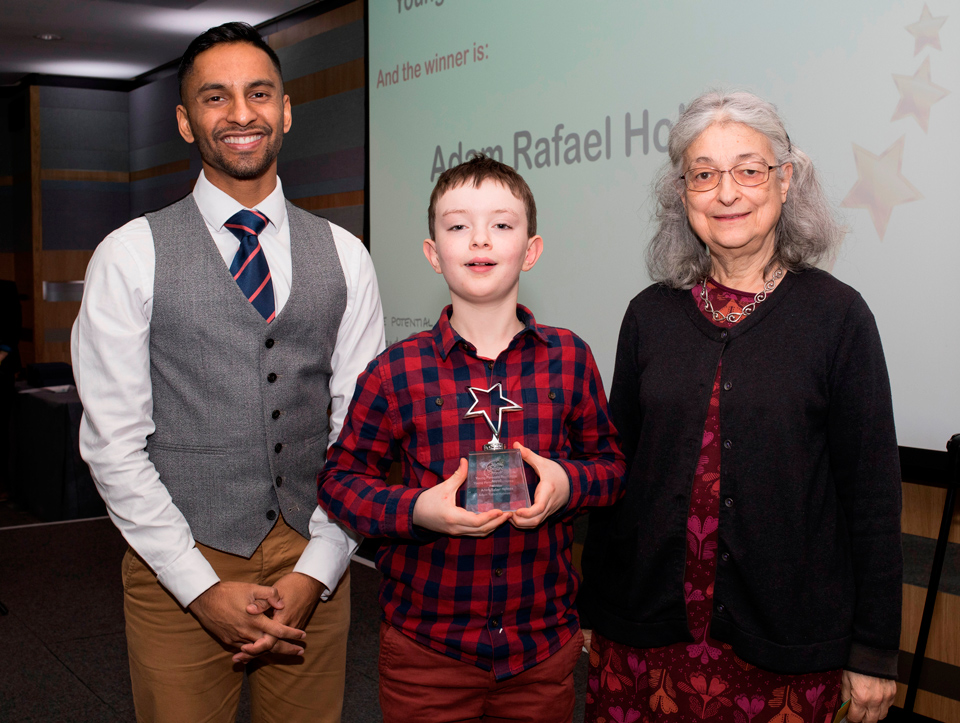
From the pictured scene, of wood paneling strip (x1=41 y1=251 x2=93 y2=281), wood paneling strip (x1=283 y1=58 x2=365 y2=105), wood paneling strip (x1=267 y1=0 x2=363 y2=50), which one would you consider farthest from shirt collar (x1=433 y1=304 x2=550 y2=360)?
wood paneling strip (x1=41 y1=251 x2=93 y2=281)

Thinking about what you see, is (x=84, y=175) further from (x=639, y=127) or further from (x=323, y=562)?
(x=323, y=562)

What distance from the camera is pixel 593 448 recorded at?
4.60 ft

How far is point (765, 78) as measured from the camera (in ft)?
7.72

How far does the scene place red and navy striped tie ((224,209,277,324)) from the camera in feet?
4.86

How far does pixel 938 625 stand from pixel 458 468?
1.90 m

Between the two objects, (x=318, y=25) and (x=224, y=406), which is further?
(x=318, y=25)

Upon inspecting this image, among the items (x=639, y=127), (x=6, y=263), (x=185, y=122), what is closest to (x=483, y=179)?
(x=185, y=122)

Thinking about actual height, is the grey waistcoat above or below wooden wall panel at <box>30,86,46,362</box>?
below

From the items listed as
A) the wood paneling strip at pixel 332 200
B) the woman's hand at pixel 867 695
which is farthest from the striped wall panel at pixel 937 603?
the wood paneling strip at pixel 332 200

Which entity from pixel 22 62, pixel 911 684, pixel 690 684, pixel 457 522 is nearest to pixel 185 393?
pixel 457 522

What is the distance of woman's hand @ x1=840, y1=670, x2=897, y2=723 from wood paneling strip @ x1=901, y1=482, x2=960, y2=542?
1273 mm

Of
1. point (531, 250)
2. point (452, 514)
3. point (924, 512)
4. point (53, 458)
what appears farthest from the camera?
point (53, 458)

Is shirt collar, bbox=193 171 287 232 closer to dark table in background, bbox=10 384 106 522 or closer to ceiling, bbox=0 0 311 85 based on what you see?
dark table in background, bbox=10 384 106 522

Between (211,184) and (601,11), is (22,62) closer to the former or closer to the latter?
(601,11)
